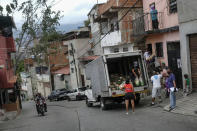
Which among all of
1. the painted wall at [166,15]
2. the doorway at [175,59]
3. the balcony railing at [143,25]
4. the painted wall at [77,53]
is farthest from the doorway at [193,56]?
the painted wall at [77,53]

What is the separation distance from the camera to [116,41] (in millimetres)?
29172

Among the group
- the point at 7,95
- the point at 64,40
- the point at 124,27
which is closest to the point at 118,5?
the point at 124,27

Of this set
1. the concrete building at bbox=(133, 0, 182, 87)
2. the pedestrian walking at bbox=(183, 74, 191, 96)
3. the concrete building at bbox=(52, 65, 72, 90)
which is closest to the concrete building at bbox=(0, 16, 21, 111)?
the concrete building at bbox=(133, 0, 182, 87)

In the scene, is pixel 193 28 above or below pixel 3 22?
below

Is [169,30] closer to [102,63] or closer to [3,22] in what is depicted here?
[102,63]

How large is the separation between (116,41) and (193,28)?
14.5 meters

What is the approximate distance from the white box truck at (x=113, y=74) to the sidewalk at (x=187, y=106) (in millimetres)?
2408

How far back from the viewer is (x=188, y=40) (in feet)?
51.3

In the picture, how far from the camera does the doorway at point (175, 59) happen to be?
61.7 ft

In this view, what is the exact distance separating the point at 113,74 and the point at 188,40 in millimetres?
4572

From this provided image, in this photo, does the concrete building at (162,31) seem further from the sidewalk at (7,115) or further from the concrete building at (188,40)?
the sidewalk at (7,115)

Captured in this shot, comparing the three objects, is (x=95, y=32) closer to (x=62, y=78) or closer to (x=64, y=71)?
(x=64, y=71)

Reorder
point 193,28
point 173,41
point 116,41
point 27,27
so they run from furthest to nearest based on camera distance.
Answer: point 116,41 → point 27,27 → point 173,41 → point 193,28

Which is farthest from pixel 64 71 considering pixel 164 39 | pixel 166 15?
pixel 166 15
